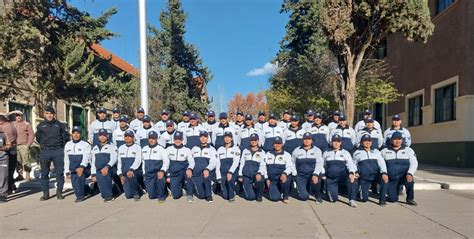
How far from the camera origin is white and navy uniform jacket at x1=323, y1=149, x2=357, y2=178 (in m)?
9.53

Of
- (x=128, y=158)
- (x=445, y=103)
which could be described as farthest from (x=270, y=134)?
(x=445, y=103)

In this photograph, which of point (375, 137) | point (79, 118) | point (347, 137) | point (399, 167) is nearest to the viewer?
point (399, 167)

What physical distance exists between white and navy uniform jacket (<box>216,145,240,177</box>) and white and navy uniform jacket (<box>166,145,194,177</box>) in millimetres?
606

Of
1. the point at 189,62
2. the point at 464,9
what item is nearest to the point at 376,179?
the point at 464,9

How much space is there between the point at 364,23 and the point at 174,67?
67.1ft

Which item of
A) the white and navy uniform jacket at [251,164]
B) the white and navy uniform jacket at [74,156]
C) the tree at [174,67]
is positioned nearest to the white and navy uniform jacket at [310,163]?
the white and navy uniform jacket at [251,164]

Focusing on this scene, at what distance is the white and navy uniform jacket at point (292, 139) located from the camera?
433 inches

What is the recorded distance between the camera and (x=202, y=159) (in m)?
9.99

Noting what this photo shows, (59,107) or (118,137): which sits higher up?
(59,107)

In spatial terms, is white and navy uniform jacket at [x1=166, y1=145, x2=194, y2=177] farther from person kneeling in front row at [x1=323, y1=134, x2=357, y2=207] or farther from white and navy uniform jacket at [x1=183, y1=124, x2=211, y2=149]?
person kneeling in front row at [x1=323, y1=134, x2=357, y2=207]

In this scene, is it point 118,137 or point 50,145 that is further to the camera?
point 118,137

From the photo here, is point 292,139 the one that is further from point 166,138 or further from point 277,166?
point 166,138

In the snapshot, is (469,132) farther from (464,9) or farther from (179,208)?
(179,208)

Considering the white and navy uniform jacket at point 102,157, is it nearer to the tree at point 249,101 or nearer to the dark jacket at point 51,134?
the dark jacket at point 51,134
